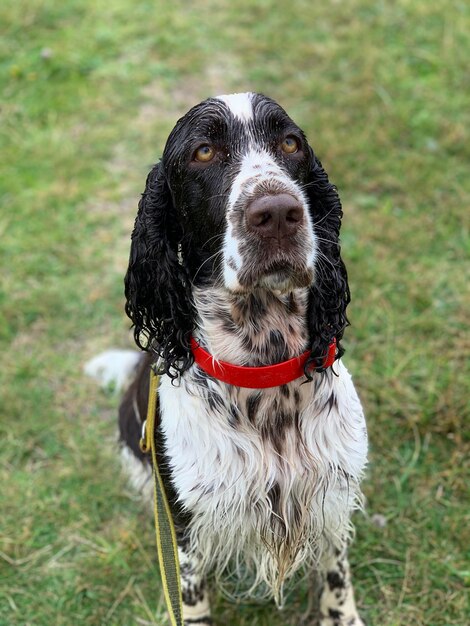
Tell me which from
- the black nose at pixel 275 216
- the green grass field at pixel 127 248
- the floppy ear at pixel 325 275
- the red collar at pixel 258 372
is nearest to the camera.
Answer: the black nose at pixel 275 216

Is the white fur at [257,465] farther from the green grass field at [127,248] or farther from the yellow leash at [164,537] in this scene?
the green grass field at [127,248]

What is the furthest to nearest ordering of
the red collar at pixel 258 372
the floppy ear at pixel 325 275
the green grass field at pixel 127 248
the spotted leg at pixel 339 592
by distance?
the green grass field at pixel 127 248 < the spotted leg at pixel 339 592 < the floppy ear at pixel 325 275 < the red collar at pixel 258 372

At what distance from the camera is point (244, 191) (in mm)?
2123

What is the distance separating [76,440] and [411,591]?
1.77m

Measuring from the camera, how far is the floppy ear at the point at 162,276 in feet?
7.85

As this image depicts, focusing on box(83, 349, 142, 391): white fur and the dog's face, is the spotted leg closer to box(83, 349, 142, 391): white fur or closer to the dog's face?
the dog's face

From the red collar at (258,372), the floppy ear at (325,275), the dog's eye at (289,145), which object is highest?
the dog's eye at (289,145)

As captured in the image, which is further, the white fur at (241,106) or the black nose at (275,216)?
the white fur at (241,106)

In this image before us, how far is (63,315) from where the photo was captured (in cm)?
445

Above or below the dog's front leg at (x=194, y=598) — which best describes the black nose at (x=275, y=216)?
above

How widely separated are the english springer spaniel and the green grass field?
749 mm

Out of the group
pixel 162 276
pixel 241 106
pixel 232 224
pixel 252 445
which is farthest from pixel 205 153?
pixel 252 445

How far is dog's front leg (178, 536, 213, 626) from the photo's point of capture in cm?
286

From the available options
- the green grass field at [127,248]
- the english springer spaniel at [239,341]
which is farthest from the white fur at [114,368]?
the english springer spaniel at [239,341]
